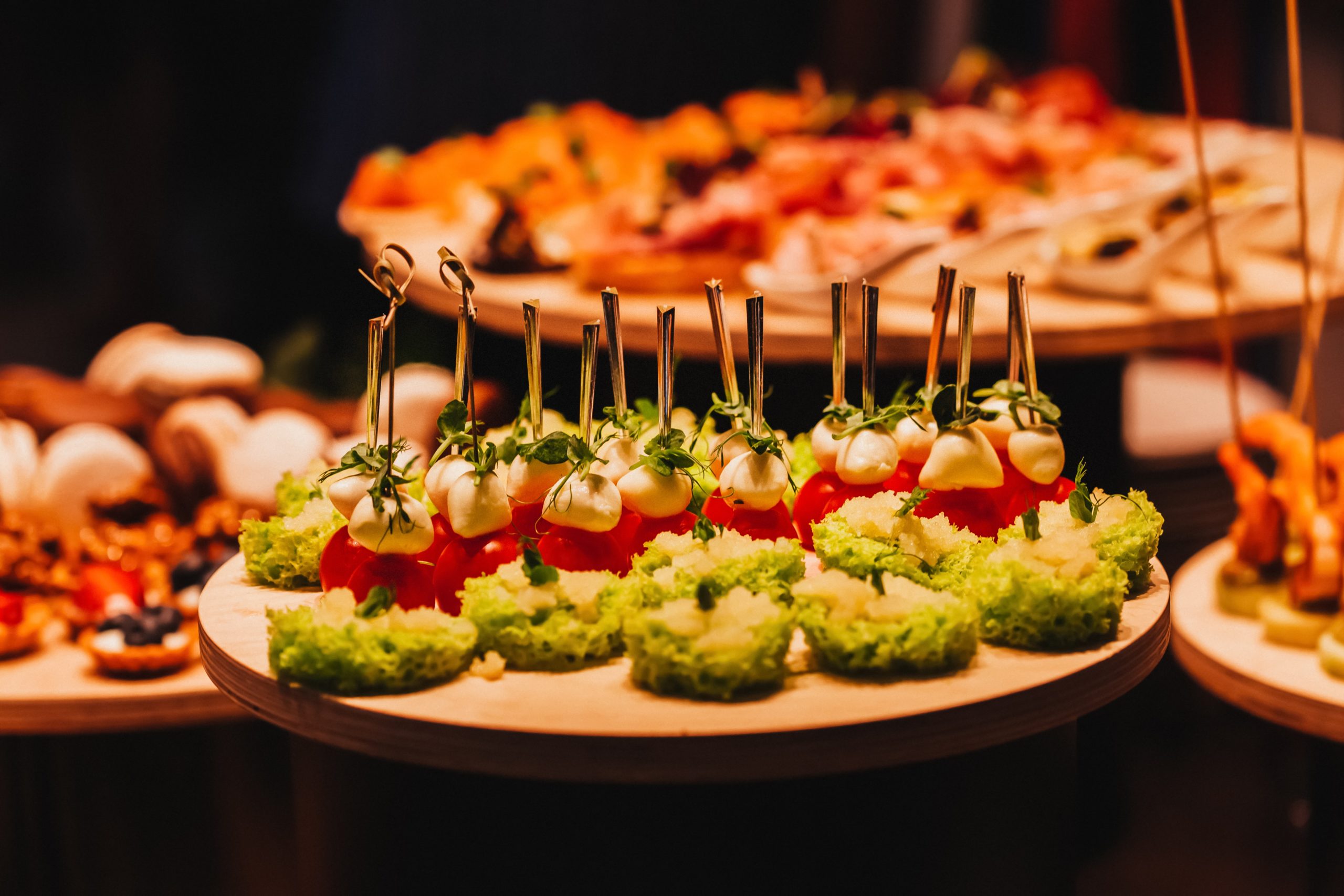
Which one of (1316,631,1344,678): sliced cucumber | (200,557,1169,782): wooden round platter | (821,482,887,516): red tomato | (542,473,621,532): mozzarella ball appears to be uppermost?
(542,473,621,532): mozzarella ball

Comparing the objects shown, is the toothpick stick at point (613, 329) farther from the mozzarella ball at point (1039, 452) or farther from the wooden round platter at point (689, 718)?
→ the mozzarella ball at point (1039, 452)

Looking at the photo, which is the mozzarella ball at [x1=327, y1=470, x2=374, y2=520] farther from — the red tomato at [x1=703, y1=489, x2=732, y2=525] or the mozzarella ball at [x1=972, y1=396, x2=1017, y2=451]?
the mozzarella ball at [x1=972, y1=396, x2=1017, y2=451]

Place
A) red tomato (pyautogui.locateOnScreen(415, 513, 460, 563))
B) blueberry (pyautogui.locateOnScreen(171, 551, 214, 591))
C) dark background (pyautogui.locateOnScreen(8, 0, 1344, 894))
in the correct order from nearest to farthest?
red tomato (pyautogui.locateOnScreen(415, 513, 460, 563)) → blueberry (pyautogui.locateOnScreen(171, 551, 214, 591)) → dark background (pyautogui.locateOnScreen(8, 0, 1344, 894))

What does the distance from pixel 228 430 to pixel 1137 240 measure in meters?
2.06

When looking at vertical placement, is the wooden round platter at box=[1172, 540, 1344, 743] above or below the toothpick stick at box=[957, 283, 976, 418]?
below

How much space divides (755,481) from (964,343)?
0.29 meters

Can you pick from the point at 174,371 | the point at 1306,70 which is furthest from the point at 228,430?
the point at 1306,70

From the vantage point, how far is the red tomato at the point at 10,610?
2.30m

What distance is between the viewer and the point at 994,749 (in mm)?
1424

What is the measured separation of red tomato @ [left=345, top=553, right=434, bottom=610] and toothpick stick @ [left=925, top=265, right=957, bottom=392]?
0.64 metres

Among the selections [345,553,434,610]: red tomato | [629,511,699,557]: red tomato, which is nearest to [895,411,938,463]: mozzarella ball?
[629,511,699,557]: red tomato

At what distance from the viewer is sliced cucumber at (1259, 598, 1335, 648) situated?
A: 7.56 feet

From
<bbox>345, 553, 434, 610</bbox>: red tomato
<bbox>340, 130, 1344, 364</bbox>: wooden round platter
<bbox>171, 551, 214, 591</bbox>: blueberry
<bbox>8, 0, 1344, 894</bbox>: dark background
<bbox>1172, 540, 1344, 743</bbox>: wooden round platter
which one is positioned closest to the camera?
<bbox>345, 553, 434, 610</bbox>: red tomato

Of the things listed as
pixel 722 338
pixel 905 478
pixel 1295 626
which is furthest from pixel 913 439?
pixel 1295 626
